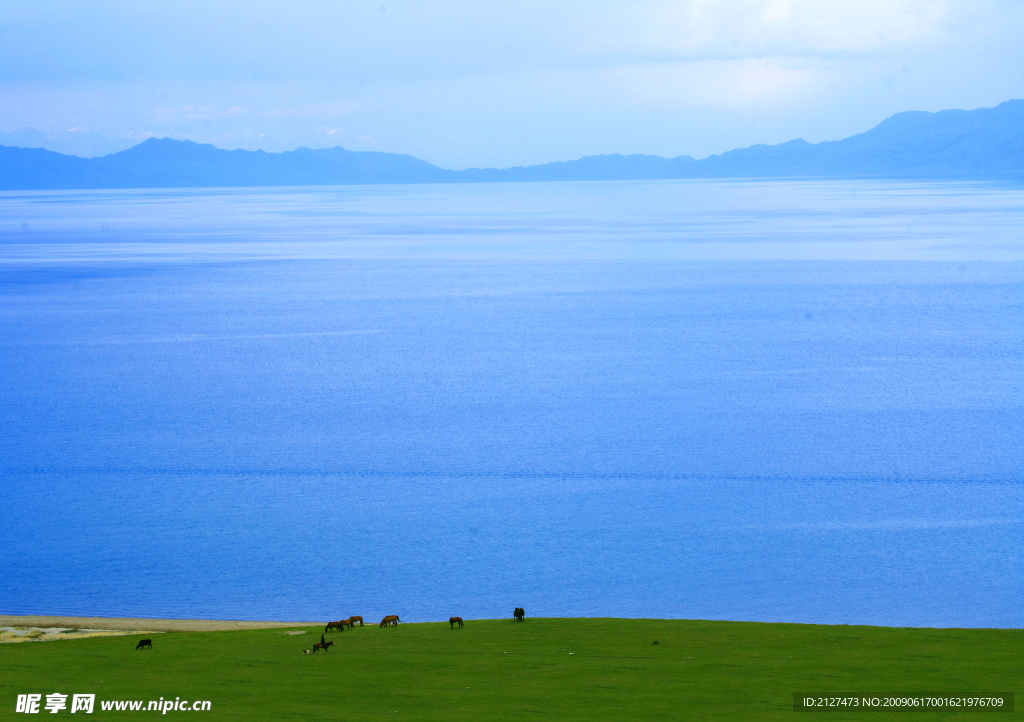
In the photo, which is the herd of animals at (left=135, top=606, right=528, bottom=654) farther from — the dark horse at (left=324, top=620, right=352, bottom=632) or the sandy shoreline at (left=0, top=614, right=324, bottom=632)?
the sandy shoreline at (left=0, top=614, right=324, bottom=632)

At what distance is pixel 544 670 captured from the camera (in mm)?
18531

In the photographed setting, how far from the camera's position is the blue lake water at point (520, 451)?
107ft

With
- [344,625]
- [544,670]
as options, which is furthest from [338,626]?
[544,670]

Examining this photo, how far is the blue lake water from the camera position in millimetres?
32750

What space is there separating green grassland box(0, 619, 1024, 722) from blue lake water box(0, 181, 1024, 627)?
8.94 m

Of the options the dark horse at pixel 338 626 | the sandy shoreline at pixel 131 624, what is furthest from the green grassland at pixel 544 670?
the sandy shoreline at pixel 131 624

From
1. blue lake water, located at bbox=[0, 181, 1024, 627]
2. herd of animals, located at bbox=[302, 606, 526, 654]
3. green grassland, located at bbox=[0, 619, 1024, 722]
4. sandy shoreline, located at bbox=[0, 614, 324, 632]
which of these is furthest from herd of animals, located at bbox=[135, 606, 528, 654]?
blue lake water, located at bbox=[0, 181, 1024, 627]

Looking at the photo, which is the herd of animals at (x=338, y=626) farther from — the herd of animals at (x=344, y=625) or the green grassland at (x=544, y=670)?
the green grassland at (x=544, y=670)

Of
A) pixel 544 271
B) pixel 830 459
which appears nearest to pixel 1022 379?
pixel 830 459

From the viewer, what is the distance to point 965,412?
5050 centimetres

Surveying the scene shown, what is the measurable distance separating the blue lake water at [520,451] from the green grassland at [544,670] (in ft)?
29.3

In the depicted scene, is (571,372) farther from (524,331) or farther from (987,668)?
(987,668)

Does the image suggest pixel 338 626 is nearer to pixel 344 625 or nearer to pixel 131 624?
pixel 344 625

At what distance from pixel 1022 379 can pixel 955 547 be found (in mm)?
27707
